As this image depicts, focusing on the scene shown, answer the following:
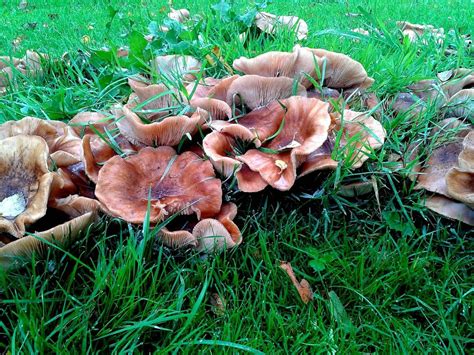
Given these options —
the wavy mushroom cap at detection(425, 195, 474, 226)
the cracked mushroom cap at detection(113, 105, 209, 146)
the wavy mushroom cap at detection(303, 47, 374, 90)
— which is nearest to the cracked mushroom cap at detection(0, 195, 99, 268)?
A: the cracked mushroom cap at detection(113, 105, 209, 146)

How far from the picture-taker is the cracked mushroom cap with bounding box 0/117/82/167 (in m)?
2.21

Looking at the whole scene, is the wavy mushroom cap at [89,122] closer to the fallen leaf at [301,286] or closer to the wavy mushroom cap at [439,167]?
the fallen leaf at [301,286]

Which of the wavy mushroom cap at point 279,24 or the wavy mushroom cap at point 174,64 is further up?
the wavy mushroom cap at point 174,64

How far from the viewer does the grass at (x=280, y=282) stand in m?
1.73

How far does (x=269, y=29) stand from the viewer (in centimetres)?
384

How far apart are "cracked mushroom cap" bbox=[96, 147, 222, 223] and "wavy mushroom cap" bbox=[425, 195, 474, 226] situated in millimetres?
1180

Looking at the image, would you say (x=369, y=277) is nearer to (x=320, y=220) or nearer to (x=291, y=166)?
(x=320, y=220)

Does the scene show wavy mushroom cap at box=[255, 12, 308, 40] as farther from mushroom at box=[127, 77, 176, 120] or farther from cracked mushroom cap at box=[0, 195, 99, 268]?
cracked mushroom cap at box=[0, 195, 99, 268]

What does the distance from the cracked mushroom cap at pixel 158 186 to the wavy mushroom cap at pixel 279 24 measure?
2006 mm

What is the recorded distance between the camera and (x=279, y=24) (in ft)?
12.8

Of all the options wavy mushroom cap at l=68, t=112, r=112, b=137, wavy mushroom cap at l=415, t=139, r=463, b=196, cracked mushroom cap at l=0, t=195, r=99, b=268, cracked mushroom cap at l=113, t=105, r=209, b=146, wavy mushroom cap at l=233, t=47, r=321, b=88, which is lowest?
wavy mushroom cap at l=415, t=139, r=463, b=196

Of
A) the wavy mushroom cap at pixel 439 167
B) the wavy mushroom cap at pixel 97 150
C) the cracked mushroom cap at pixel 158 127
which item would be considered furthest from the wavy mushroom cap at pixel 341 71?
the wavy mushroom cap at pixel 97 150

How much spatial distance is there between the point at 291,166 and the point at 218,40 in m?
2.00

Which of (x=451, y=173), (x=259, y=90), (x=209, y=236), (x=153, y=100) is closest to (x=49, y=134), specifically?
(x=153, y=100)
